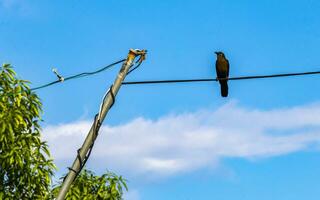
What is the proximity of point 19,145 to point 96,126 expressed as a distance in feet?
33.1

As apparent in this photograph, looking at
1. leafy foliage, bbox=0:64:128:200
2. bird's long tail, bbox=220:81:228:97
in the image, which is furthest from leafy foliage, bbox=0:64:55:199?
bird's long tail, bbox=220:81:228:97

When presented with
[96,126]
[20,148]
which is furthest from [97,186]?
[96,126]

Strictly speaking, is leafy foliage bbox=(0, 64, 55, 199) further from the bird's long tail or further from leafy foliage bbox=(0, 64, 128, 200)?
the bird's long tail

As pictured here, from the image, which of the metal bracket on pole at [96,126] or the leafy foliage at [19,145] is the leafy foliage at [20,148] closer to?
the leafy foliage at [19,145]

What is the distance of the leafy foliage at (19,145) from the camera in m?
18.7

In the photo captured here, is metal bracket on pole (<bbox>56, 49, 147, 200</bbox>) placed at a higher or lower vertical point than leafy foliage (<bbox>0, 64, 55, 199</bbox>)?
lower

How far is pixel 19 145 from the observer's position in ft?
62.4

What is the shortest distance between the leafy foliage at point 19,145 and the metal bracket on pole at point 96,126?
9340 millimetres

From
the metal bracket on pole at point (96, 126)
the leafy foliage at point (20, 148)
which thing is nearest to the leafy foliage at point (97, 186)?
the leafy foliage at point (20, 148)

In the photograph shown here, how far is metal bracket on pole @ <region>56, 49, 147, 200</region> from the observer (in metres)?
9.17

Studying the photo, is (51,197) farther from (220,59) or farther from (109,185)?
(220,59)

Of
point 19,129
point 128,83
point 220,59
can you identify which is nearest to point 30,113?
point 19,129

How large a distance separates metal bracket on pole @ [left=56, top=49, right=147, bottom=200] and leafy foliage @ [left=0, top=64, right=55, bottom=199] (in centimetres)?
934

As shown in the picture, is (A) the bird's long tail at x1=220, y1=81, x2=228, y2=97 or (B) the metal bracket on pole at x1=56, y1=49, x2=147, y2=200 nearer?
(B) the metal bracket on pole at x1=56, y1=49, x2=147, y2=200
